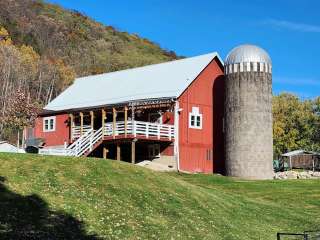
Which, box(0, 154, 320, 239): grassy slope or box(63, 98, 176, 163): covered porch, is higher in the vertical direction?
box(63, 98, 176, 163): covered porch

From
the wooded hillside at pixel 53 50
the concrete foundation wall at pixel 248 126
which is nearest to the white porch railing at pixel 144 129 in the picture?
the concrete foundation wall at pixel 248 126

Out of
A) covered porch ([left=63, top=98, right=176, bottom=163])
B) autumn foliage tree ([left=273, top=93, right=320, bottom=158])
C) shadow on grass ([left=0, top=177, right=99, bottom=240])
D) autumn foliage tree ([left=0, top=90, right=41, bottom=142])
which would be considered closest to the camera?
shadow on grass ([left=0, top=177, right=99, bottom=240])

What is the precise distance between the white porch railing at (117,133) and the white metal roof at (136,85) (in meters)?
2.73

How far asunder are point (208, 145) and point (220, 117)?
2.82 meters

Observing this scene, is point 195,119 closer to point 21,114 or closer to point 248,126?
point 248,126

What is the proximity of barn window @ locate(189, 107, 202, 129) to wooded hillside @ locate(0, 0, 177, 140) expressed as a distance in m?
30.0

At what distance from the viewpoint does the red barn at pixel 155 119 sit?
153 ft

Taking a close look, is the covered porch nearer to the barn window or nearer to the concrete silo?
the barn window

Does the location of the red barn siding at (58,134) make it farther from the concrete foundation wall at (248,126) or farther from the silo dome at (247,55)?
the silo dome at (247,55)

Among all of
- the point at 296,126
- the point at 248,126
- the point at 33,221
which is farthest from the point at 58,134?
the point at 296,126

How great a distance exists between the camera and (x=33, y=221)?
18.5 m

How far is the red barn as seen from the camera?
4662 cm

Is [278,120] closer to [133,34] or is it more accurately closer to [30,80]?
[30,80]

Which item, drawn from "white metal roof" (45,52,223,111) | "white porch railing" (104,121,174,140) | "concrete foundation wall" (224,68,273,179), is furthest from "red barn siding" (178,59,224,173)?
"concrete foundation wall" (224,68,273,179)
